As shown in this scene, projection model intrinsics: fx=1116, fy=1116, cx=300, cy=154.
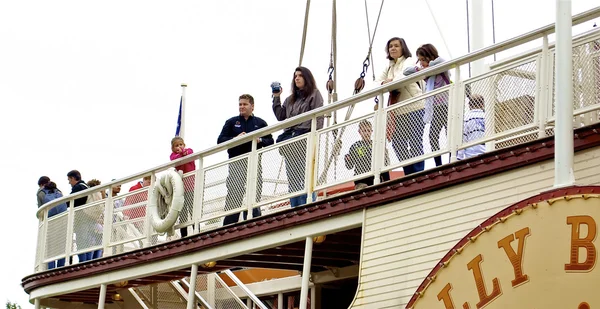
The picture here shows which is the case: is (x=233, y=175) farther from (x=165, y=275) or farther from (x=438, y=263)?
(x=438, y=263)

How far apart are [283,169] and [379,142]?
171 cm

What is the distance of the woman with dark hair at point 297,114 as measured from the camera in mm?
11875

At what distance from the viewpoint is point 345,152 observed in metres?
11.2

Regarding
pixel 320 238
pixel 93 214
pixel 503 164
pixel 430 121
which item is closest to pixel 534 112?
pixel 503 164

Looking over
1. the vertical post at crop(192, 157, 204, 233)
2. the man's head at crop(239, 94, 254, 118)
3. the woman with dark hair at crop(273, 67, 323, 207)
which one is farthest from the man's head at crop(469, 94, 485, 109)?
the vertical post at crop(192, 157, 204, 233)

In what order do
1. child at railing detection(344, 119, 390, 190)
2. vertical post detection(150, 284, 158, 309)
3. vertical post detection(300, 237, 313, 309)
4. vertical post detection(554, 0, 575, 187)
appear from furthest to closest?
vertical post detection(150, 284, 158, 309)
vertical post detection(300, 237, 313, 309)
child at railing detection(344, 119, 390, 190)
vertical post detection(554, 0, 575, 187)

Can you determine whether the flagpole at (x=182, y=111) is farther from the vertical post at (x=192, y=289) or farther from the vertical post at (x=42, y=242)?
the vertical post at (x=192, y=289)

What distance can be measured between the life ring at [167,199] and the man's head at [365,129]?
10.9 ft

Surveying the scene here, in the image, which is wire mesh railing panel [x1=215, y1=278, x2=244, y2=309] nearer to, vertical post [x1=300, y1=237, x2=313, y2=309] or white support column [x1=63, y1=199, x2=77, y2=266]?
white support column [x1=63, y1=199, x2=77, y2=266]

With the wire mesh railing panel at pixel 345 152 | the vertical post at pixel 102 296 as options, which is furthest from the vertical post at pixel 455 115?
the vertical post at pixel 102 296

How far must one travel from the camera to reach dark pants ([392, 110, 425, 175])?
33.9 ft

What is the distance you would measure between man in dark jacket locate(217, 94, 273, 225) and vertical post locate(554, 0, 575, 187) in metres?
5.00

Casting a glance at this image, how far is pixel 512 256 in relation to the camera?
8.50m

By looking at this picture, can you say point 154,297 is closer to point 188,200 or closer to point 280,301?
point 280,301
